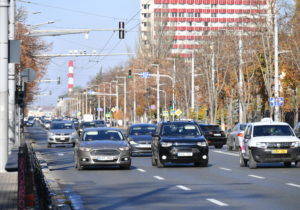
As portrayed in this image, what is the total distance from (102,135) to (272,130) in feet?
19.0

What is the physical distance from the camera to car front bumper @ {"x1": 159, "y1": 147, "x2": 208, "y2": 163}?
32188mm

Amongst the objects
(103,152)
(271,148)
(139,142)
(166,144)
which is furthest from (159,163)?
(139,142)

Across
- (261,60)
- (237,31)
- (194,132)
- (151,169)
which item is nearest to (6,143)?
(151,169)

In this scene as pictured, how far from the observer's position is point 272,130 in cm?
3209

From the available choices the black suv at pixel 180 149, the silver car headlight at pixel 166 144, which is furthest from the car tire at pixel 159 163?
the silver car headlight at pixel 166 144

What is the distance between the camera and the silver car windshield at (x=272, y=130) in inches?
1256

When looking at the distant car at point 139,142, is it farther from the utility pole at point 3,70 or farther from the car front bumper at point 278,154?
the utility pole at point 3,70

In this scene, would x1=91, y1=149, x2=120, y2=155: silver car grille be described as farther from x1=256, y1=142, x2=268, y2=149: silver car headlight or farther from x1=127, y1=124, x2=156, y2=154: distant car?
x1=127, y1=124, x2=156, y2=154: distant car

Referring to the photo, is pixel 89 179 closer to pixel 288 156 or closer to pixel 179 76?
pixel 288 156

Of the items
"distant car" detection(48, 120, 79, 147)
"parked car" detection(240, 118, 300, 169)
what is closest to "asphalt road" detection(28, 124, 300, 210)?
"parked car" detection(240, 118, 300, 169)

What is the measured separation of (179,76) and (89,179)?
83935mm

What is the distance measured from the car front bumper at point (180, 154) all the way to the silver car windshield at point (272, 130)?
2.05m

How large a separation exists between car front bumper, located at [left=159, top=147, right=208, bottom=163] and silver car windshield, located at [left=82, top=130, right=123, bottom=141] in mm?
1579

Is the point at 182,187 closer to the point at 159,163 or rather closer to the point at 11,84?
the point at 159,163
